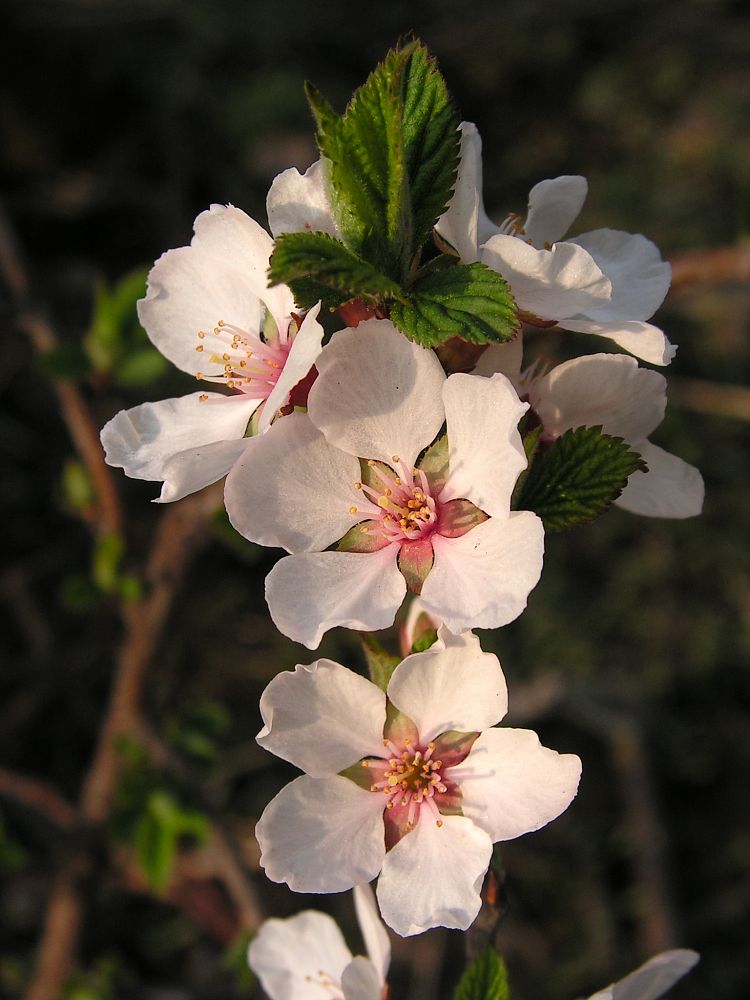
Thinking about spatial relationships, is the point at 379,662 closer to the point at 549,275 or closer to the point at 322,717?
the point at 322,717

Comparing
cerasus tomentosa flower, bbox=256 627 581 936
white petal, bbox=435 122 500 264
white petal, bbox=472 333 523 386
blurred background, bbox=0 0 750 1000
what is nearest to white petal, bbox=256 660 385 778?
cerasus tomentosa flower, bbox=256 627 581 936

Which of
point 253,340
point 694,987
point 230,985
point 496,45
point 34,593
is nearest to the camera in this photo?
point 253,340

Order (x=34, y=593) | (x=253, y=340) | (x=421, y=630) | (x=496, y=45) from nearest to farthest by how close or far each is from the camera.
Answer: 1. (x=421, y=630)
2. (x=253, y=340)
3. (x=34, y=593)
4. (x=496, y=45)

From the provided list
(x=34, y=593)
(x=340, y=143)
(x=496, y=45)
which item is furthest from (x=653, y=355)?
(x=496, y=45)

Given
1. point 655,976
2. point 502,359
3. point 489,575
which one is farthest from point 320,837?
point 502,359

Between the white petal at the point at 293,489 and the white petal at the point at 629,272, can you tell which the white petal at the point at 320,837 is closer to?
the white petal at the point at 293,489

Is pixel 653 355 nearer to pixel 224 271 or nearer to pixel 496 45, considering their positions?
pixel 224 271

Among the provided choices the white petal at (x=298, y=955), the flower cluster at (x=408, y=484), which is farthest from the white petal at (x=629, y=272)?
the white petal at (x=298, y=955)
